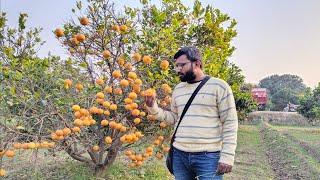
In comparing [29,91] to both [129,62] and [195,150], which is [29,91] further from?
[195,150]

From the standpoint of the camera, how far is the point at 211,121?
3.34 m

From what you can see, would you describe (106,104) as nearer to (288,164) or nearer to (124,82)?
(124,82)

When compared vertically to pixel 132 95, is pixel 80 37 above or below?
above

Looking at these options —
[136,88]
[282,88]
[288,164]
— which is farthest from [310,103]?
[282,88]

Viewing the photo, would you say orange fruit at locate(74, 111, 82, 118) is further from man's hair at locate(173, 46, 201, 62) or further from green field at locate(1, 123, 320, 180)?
man's hair at locate(173, 46, 201, 62)

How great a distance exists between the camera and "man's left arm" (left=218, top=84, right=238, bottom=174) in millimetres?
3205

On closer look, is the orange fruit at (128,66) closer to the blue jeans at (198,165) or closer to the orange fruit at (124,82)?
the orange fruit at (124,82)

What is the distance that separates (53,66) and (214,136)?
230 cm

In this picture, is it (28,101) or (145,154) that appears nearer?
(28,101)

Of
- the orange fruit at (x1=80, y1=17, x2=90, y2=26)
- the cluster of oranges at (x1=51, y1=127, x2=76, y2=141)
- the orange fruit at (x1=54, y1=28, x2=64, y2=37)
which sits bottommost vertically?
the cluster of oranges at (x1=51, y1=127, x2=76, y2=141)

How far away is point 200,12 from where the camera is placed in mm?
7203

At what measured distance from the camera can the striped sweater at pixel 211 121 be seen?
3.28m

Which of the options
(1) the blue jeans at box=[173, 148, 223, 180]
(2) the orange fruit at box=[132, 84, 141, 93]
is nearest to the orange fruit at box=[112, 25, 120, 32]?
(2) the orange fruit at box=[132, 84, 141, 93]

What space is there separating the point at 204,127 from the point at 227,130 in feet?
0.57
